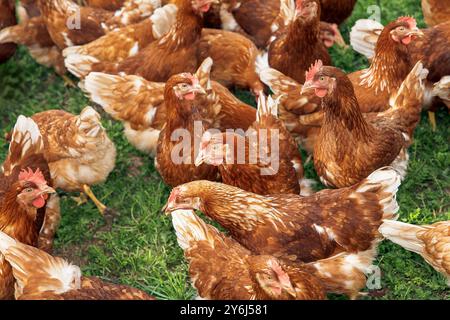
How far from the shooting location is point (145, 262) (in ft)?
16.8

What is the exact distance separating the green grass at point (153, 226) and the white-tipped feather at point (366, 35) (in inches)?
31.5

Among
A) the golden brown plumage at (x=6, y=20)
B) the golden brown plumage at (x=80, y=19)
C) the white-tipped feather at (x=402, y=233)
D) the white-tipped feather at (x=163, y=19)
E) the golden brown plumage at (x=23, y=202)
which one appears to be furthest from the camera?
the golden brown plumage at (x=6, y=20)

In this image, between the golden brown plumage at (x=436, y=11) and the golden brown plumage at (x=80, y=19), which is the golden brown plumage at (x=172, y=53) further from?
the golden brown plumage at (x=436, y=11)

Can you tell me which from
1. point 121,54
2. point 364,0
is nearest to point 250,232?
point 121,54

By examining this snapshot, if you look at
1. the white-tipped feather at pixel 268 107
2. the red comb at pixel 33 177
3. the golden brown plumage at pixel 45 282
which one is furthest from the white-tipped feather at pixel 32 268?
the white-tipped feather at pixel 268 107

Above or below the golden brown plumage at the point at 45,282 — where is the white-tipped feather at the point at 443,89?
above

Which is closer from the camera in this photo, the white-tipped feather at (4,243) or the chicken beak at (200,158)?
the white-tipped feather at (4,243)

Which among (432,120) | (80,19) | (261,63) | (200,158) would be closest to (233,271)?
(200,158)

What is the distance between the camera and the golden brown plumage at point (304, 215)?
4.39 m

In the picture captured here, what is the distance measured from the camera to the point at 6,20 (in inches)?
251

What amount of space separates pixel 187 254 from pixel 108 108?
1674 mm

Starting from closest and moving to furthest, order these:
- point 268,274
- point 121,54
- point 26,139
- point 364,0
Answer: point 268,274, point 26,139, point 121,54, point 364,0

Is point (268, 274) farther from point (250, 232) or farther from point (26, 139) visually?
point (26, 139)

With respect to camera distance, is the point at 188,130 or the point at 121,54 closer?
the point at 188,130
